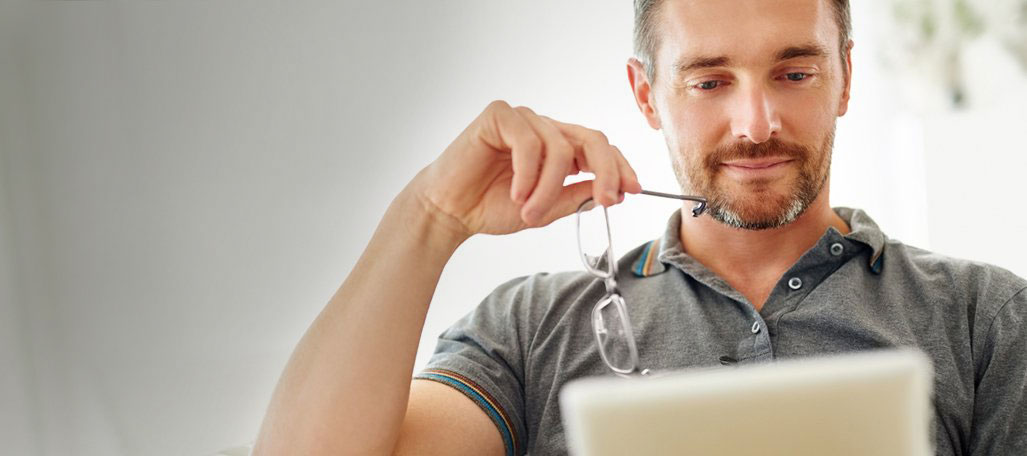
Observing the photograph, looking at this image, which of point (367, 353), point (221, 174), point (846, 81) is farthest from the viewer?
point (221, 174)

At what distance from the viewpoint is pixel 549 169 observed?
42.9 inches

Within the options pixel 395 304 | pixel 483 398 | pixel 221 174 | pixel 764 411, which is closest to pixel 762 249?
pixel 483 398

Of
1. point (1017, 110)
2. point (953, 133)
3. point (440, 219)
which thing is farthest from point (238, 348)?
point (1017, 110)

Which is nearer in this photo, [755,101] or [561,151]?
[561,151]

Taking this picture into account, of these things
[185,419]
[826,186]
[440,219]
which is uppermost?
[440,219]

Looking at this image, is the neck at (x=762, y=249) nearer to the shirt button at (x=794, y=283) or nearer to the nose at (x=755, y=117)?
the shirt button at (x=794, y=283)

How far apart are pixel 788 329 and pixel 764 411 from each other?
0.85 m

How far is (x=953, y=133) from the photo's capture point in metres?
2.79

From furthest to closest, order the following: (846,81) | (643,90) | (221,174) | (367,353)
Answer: (221,174) < (643,90) < (846,81) < (367,353)

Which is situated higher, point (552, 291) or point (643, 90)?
point (643, 90)

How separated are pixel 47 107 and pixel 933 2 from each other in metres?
2.45

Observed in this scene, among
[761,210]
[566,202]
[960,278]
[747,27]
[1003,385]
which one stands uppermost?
[747,27]

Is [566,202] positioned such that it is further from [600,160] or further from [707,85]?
[707,85]

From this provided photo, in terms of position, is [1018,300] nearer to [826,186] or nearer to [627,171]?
[826,186]
